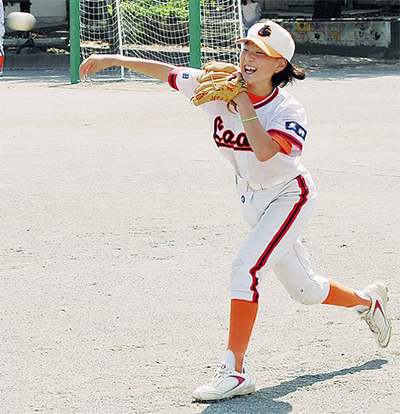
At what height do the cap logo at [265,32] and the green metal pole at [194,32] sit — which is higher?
the cap logo at [265,32]

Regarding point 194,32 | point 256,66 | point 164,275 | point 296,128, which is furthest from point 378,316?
point 194,32

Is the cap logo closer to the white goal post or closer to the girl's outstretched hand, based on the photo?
the girl's outstretched hand

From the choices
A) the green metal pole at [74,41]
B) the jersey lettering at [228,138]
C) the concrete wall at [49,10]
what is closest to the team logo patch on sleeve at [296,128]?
the jersey lettering at [228,138]

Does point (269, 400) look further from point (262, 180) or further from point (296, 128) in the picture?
point (296, 128)

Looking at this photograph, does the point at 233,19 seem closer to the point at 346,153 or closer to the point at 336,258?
the point at 346,153

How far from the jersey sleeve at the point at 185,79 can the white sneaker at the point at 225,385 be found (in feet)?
4.88

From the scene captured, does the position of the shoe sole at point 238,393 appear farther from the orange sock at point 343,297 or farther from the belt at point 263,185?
the belt at point 263,185

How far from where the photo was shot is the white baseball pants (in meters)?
3.88

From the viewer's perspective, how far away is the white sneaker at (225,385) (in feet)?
12.3

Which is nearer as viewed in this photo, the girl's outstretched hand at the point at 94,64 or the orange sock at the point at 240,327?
the orange sock at the point at 240,327

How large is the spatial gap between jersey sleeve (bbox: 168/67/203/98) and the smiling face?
0.36m

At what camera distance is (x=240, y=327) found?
12.6 ft

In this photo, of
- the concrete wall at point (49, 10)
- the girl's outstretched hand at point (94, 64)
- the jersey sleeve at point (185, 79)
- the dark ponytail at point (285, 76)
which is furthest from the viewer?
the concrete wall at point (49, 10)

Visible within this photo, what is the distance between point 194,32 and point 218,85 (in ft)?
48.9
